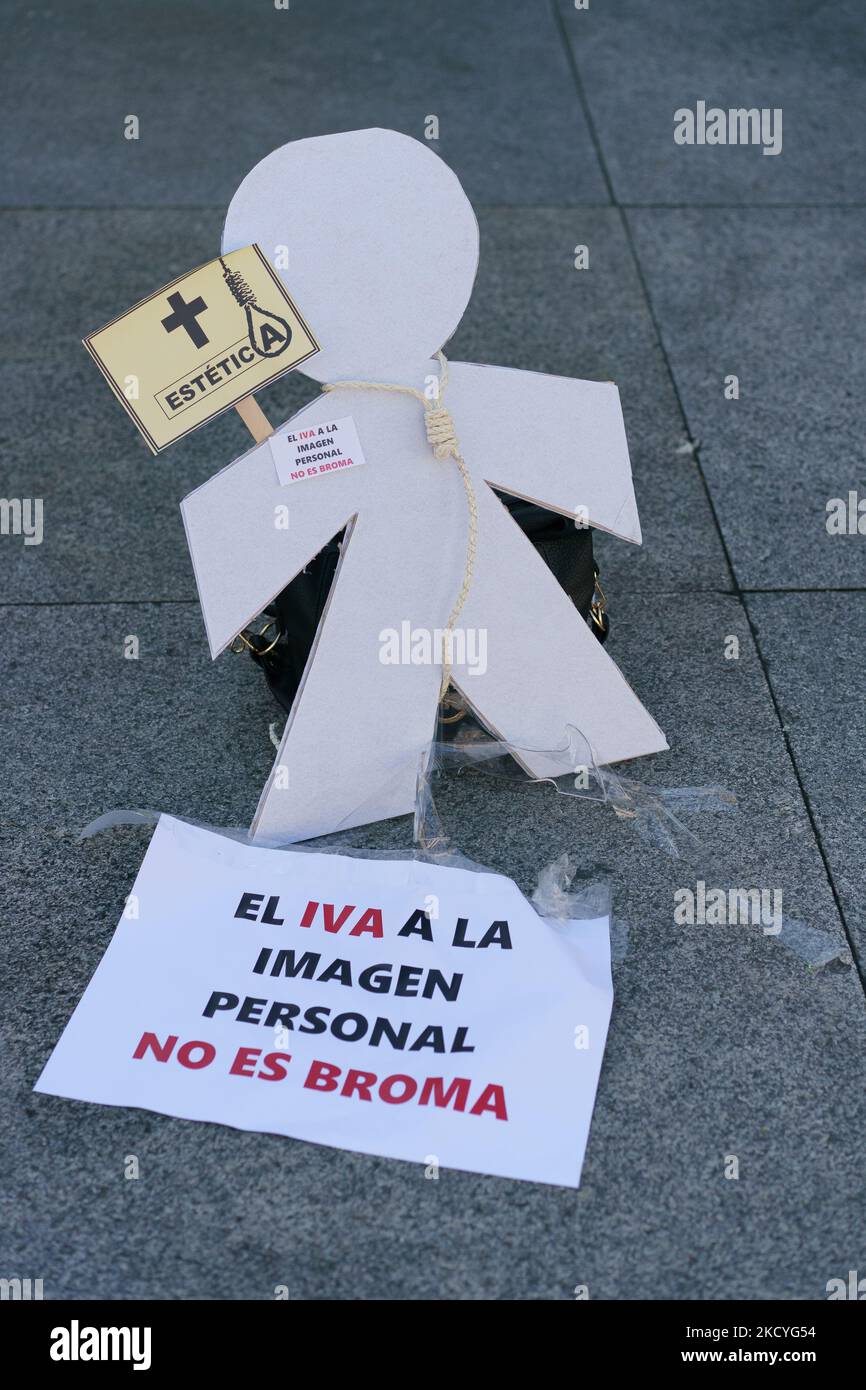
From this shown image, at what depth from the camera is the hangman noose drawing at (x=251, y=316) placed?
1792mm

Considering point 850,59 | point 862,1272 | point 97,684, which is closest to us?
point 862,1272

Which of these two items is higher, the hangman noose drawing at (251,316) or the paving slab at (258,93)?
the hangman noose drawing at (251,316)

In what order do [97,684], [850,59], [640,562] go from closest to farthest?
[97,684]
[640,562]
[850,59]

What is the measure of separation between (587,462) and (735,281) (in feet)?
5.79

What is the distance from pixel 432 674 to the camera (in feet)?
6.52

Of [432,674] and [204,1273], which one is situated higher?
[432,674]

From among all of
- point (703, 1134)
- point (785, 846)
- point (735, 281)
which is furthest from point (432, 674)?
point (735, 281)

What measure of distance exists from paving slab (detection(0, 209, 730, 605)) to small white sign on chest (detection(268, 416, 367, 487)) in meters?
0.77

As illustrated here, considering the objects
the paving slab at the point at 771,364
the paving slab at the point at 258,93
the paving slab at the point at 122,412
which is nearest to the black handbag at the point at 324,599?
the paving slab at the point at 122,412

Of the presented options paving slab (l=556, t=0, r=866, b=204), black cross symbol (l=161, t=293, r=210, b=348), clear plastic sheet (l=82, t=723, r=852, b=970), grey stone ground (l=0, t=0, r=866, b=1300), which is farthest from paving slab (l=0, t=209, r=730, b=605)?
black cross symbol (l=161, t=293, r=210, b=348)

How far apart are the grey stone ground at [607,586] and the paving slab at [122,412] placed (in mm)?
11

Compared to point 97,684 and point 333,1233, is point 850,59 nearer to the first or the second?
point 97,684

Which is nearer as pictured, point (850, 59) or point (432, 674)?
point (432, 674)

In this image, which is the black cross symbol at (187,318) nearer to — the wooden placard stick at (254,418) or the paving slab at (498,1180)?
the wooden placard stick at (254,418)
